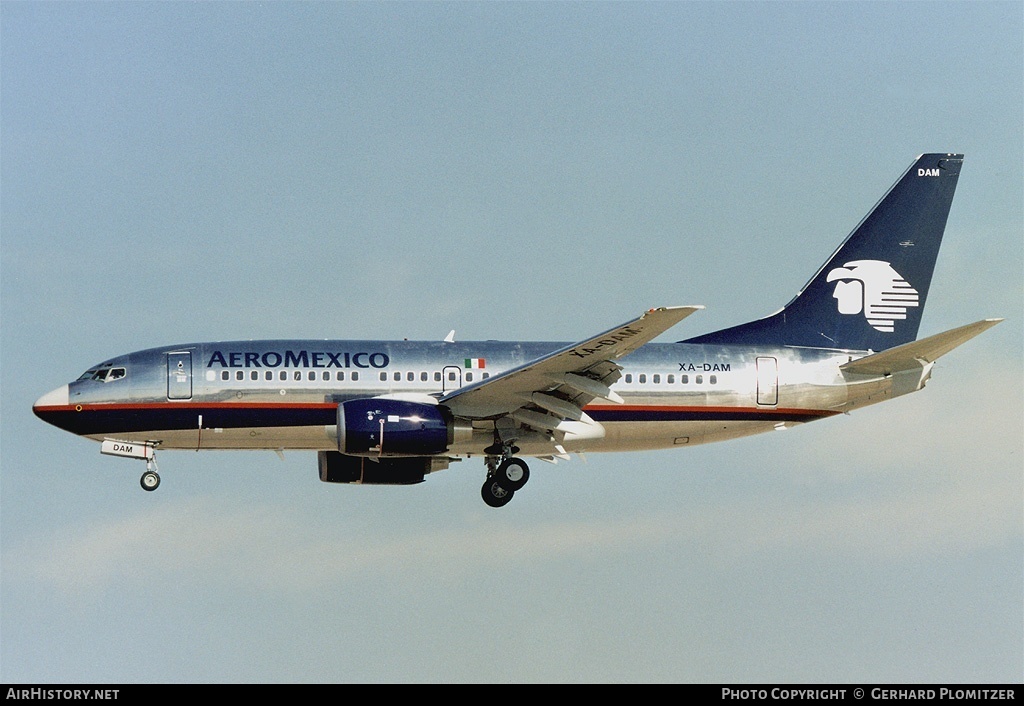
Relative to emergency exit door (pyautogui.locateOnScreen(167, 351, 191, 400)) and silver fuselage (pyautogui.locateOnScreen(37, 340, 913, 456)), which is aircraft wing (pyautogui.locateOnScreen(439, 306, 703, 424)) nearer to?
silver fuselage (pyautogui.locateOnScreen(37, 340, 913, 456))

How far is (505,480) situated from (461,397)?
2.84m

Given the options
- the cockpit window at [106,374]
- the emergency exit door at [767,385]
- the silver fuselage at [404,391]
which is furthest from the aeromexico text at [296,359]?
the emergency exit door at [767,385]

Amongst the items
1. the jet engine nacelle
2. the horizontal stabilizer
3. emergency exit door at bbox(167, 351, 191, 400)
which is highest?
emergency exit door at bbox(167, 351, 191, 400)

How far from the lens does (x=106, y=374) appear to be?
42.2 meters

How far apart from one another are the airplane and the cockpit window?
0.04 metres

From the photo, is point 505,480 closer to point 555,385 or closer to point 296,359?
point 555,385

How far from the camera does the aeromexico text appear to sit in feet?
139

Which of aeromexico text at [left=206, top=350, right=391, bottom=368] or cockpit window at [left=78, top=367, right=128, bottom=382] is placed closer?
cockpit window at [left=78, top=367, right=128, bottom=382]

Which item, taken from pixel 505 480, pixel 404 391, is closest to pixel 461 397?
pixel 404 391

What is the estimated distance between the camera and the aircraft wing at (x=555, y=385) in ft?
126

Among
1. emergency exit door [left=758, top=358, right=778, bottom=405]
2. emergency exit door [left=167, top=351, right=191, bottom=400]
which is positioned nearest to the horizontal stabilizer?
emergency exit door [left=758, top=358, right=778, bottom=405]

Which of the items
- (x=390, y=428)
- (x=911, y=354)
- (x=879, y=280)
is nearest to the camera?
(x=390, y=428)
